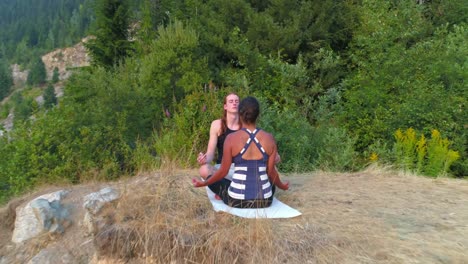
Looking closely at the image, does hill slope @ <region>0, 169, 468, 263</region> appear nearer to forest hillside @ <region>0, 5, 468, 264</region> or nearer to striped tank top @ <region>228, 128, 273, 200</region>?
forest hillside @ <region>0, 5, 468, 264</region>

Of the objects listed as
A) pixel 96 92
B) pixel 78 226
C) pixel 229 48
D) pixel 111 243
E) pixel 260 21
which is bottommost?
pixel 78 226

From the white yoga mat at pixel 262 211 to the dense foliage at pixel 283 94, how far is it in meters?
2.44

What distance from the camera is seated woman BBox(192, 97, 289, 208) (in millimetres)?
3768

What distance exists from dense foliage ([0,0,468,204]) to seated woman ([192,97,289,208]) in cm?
258

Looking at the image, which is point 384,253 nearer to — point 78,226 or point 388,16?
point 78,226

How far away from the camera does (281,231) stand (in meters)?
3.67

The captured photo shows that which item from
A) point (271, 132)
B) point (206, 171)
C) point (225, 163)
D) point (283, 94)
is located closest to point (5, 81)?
point (283, 94)

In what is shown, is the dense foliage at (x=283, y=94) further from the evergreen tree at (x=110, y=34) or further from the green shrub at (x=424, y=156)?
the evergreen tree at (x=110, y=34)

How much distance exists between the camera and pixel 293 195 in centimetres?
476

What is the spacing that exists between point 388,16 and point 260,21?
4374 mm

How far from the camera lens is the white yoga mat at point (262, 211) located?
12.4ft

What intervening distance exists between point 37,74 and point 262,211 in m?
114

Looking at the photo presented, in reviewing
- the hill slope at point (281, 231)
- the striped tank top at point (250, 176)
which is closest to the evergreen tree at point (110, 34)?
the hill slope at point (281, 231)

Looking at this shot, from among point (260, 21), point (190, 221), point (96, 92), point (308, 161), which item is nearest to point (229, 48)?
point (260, 21)
